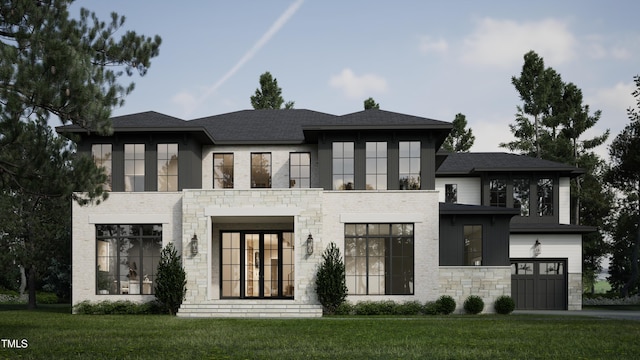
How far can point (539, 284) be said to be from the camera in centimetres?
2877

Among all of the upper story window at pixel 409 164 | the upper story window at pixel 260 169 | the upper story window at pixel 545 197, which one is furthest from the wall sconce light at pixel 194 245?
the upper story window at pixel 545 197

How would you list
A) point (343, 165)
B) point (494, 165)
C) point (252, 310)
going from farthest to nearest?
point (494, 165), point (343, 165), point (252, 310)

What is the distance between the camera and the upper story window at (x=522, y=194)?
1204 inches

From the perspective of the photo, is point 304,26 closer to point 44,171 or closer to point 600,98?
point 44,171

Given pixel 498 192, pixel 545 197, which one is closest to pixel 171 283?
pixel 498 192

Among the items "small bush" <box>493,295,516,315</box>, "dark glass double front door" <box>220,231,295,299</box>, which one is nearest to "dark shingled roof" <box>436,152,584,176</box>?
"small bush" <box>493,295,516,315</box>

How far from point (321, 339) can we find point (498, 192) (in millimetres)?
18945

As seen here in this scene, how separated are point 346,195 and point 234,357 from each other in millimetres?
12666

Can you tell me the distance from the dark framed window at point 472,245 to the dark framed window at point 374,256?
308 centimetres

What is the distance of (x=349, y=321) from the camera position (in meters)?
19.1

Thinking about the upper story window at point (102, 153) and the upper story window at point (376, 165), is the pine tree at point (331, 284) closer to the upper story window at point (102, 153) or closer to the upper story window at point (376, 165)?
the upper story window at point (376, 165)

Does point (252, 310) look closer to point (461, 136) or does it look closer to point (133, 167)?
point (133, 167)

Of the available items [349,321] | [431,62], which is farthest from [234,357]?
[431,62]

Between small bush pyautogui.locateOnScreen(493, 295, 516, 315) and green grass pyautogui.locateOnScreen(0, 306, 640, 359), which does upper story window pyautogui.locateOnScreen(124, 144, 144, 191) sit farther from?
small bush pyautogui.locateOnScreen(493, 295, 516, 315)
